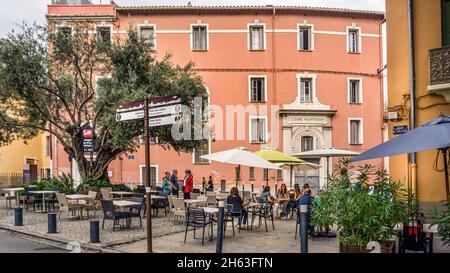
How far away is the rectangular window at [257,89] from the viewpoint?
30734mm

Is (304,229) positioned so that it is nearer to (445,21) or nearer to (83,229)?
(445,21)

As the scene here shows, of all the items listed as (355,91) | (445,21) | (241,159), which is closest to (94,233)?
(241,159)

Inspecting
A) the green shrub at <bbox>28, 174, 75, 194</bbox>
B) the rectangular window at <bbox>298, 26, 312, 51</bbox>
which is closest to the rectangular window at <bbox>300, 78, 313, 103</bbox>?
the rectangular window at <bbox>298, 26, 312, 51</bbox>

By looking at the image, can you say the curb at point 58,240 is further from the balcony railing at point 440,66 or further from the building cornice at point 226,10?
the building cornice at point 226,10

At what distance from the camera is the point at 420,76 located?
1088 cm

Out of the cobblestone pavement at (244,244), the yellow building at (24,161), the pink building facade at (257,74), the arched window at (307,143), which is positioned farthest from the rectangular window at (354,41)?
the cobblestone pavement at (244,244)

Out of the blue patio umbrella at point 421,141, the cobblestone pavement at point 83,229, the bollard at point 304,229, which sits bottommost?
the cobblestone pavement at point 83,229

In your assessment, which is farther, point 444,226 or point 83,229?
point 83,229

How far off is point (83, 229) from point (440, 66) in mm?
10086

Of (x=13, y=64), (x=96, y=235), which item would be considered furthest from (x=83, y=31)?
(x=96, y=235)

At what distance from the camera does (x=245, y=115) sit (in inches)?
1199

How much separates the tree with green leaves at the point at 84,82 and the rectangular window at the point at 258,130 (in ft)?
36.9

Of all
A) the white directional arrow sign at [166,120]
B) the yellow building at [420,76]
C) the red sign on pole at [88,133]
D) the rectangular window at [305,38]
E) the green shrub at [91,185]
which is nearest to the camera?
the white directional arrow sign at [166,120]

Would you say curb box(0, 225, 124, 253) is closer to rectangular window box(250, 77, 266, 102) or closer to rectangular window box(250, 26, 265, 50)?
rectangular window box(250, 77, 266, 102)
